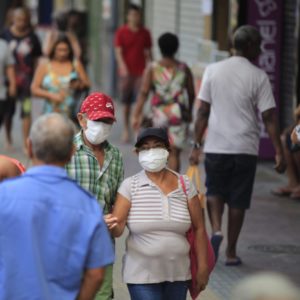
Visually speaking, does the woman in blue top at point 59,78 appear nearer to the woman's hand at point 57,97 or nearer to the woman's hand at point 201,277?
the woman's hand at point 57,97

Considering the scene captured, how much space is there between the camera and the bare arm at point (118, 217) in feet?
18.4

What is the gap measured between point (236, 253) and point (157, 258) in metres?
3.68

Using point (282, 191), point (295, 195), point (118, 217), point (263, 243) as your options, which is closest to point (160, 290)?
point (118, 217)

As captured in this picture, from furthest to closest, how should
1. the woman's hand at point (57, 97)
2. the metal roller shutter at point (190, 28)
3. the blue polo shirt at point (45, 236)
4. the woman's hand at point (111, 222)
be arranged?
the metal roller shutter at point (190, 28) → the woman's hand at point (57, 97) → the woman's hand at point (111, 222) → the blue polo shirt at point (45, 236)

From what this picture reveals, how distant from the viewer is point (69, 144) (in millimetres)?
4488

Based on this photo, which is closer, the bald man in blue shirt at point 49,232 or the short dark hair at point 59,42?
the bald man in blue shirt at point 49,232

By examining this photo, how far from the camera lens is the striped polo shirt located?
5.76 metres

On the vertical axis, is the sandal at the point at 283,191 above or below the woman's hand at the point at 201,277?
below

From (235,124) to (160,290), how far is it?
9.63 ft

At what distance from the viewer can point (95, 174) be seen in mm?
6051

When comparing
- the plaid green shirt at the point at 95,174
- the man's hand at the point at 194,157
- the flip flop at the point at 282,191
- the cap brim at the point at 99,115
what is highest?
the cap brim at the point at 99,115

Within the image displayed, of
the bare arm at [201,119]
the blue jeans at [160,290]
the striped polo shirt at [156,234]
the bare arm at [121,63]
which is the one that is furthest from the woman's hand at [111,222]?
the bare arm at [121,63]

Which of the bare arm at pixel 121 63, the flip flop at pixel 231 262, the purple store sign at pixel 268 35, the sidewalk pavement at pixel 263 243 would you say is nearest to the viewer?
the sidewalk pavement at pixel 263 243

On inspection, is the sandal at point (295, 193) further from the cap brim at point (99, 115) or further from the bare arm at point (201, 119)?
the cap brim at point (99, 115)
